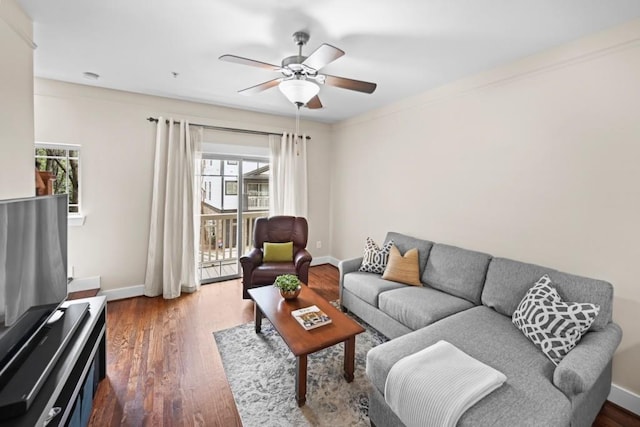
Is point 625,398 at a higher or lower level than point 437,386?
lower

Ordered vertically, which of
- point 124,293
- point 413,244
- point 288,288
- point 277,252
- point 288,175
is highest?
point 288,175

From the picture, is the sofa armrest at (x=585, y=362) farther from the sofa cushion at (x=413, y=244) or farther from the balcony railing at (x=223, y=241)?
the balcony railing at (x=223, y=241)

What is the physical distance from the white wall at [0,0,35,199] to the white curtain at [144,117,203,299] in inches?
61.1

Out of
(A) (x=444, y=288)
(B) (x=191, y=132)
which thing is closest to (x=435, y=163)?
(A) (x=444, y=288)

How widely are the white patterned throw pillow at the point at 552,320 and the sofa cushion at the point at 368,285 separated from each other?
109cm

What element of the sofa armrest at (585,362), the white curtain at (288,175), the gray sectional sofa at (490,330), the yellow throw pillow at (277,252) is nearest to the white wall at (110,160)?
the white curtain at (288,175)

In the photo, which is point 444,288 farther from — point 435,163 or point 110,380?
point 110,380

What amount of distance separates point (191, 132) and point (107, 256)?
6.10 feet

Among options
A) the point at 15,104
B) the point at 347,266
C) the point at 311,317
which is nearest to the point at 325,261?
the point at 347,266

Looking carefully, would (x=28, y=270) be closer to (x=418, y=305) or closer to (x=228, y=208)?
(x=418, y=305)

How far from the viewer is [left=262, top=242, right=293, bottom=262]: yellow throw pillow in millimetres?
3586

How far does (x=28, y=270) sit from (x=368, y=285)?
2.49m

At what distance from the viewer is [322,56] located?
1742mm

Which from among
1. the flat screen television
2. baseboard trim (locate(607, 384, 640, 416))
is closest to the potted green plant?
the flat screen television
